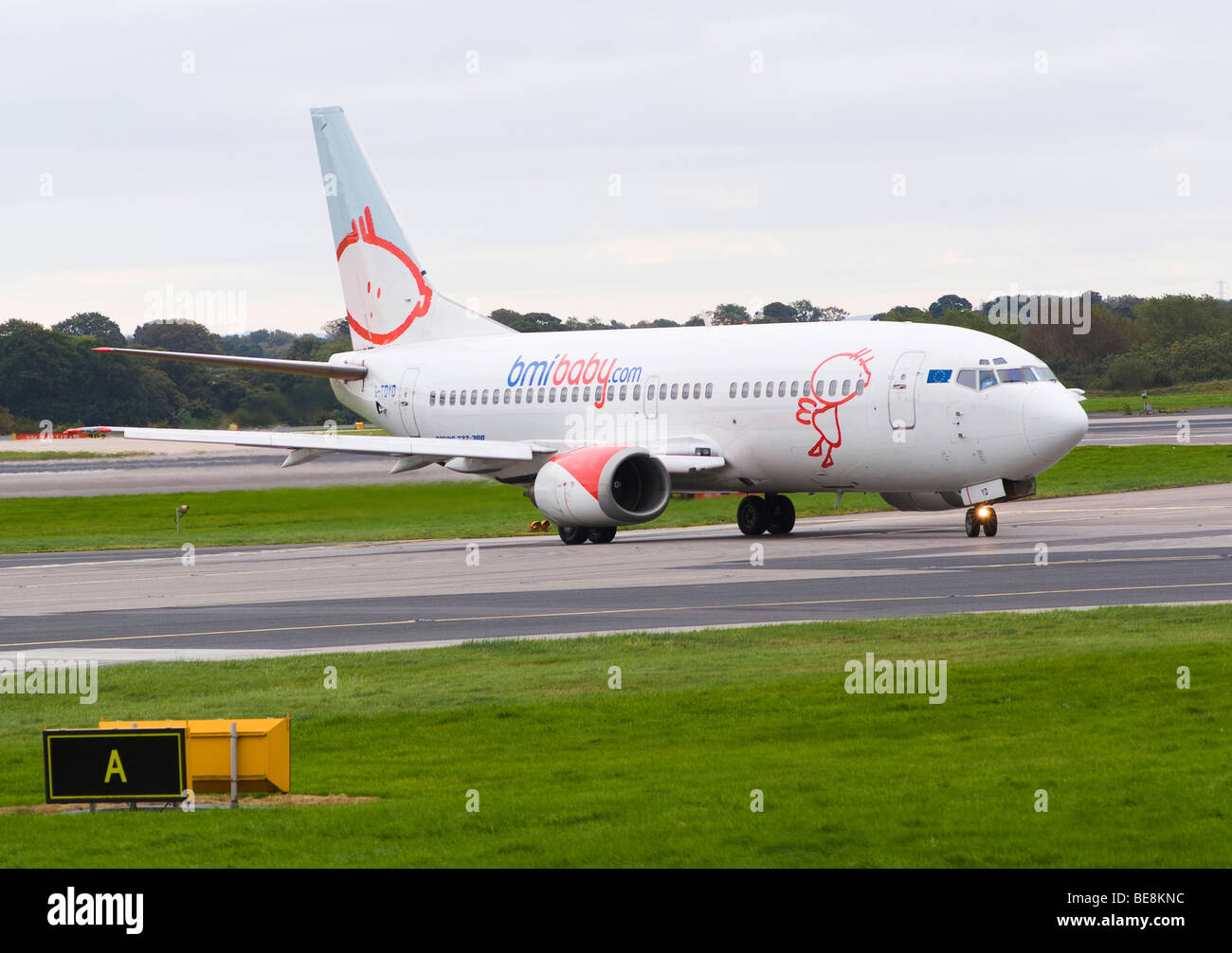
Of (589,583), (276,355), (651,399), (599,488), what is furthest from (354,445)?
(276,355)

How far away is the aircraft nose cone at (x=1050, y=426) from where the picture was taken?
1529 inches

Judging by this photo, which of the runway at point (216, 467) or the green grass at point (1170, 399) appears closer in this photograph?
the runway at point (216, 467)

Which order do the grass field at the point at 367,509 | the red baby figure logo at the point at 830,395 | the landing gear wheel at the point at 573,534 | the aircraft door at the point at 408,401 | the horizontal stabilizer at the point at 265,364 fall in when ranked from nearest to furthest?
the red baby figure logo at the point at 830,395 → the horizontal stabilizer at the point at 265,364 → the landing gear wheel at the point at 573,534 → the grass field at the point at 367,509 → the aircraft door at the point at 408,401

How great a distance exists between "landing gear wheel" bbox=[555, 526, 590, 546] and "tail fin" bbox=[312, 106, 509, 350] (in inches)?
406

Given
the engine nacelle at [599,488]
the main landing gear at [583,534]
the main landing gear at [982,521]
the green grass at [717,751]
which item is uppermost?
the engine nacelle at [599,488]

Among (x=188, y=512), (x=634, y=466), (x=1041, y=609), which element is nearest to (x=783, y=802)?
(x=1041, y=609)

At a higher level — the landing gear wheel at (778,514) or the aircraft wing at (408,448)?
the aircraft wing at (408,448)

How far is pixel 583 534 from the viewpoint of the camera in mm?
45125

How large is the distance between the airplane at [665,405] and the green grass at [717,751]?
15.5 meters

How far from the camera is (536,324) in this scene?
4550 inches

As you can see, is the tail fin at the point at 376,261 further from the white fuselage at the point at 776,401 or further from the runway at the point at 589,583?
the runway at the point at 589,583

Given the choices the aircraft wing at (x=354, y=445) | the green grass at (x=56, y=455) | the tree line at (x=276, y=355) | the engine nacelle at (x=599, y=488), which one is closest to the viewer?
the engine nacelle at (x=599, y=488)

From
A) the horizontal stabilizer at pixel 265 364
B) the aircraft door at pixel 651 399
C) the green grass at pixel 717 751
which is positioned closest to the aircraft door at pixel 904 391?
the aircraft door at pixel 651 399

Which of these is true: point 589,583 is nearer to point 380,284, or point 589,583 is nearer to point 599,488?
point 599,488
